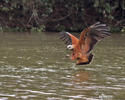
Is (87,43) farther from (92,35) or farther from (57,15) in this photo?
(57,15)

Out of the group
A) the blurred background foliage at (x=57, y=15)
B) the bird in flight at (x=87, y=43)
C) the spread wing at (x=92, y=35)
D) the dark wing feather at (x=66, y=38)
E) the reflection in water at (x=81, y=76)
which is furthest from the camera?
the blurred background foliage at (x=57, y=15)

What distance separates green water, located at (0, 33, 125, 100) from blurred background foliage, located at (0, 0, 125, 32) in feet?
30.8

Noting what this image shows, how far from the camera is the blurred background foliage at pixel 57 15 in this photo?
23797 millimetres

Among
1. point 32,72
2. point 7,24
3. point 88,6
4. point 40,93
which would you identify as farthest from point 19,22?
point 40,93

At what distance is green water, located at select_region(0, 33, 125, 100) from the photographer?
758 cm

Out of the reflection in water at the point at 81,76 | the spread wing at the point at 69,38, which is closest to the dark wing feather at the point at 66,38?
the spread wing at the point at 69,38

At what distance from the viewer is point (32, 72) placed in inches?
388

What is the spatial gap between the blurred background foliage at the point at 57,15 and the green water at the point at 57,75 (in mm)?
9382

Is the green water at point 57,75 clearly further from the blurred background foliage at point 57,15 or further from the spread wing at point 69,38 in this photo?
the blurred background foliage at point 57,15

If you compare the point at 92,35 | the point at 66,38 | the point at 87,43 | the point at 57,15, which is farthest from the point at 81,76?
the point at 57,15

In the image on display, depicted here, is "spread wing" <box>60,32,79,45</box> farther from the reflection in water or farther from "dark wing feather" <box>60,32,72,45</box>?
the reflection in water

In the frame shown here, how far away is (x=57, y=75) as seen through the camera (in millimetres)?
9508

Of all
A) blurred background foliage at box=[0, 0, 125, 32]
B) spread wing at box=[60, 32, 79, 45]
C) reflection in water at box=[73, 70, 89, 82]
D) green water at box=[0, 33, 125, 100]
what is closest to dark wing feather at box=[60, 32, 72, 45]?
spread wing at box=[60, 32, 79, 45]

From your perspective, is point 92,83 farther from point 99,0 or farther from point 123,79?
point 99,0
